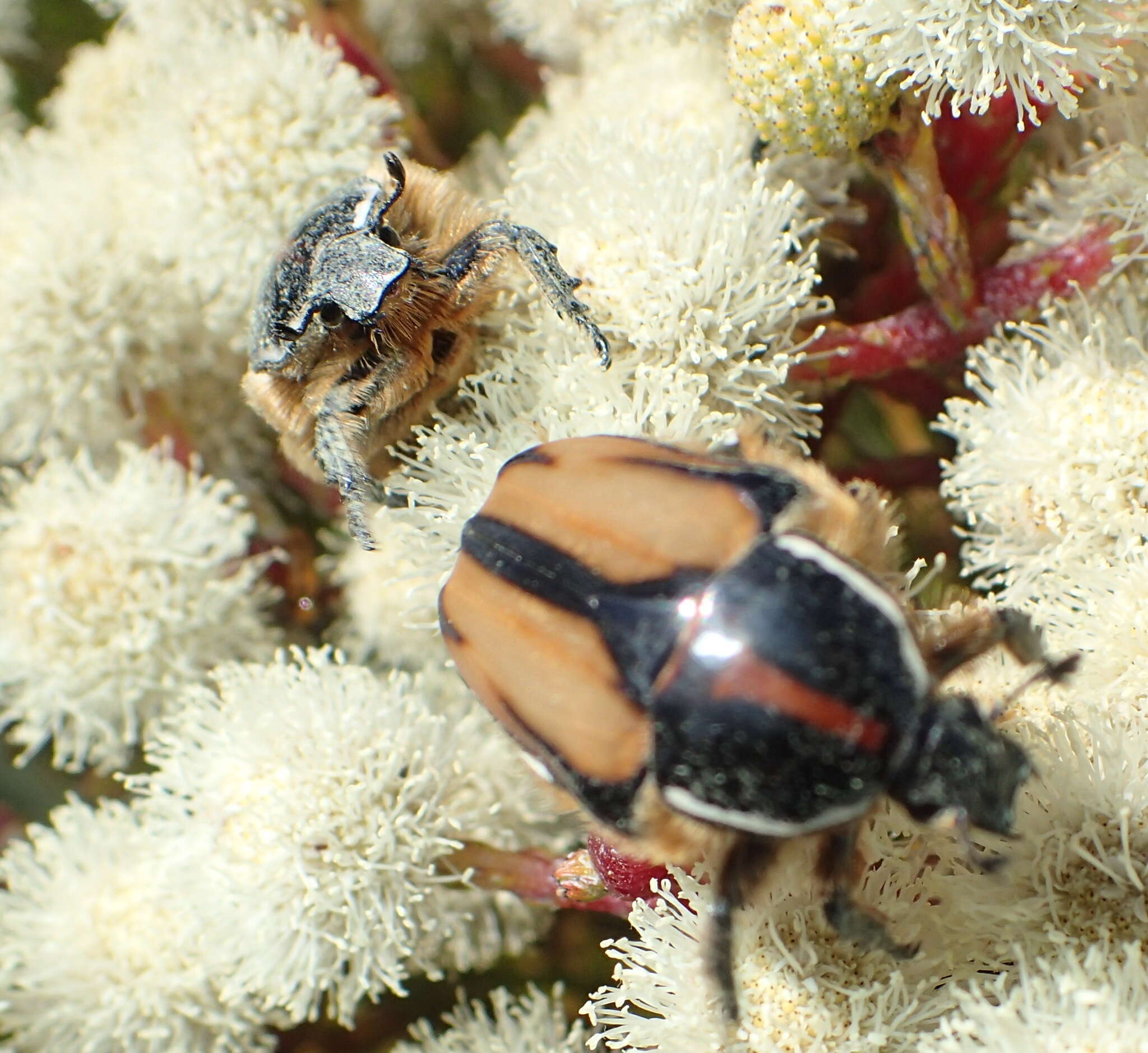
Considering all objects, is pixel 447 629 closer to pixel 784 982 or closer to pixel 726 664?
pixel 726 664

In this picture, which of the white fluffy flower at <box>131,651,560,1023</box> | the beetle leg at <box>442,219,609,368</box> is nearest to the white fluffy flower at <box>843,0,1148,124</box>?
the beetle leg at <box>442,219,609,368</box>

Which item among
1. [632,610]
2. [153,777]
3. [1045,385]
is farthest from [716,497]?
[153,777]

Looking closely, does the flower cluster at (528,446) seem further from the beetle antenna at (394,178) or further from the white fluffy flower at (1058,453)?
the beetle antenna at (394,178)

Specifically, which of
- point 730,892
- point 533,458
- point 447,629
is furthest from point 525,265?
point 730,892

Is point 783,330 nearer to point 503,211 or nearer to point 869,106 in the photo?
point 869,106

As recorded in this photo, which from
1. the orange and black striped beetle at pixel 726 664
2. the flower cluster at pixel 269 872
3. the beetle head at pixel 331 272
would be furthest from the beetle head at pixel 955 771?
the beetle head at pixel 331 272

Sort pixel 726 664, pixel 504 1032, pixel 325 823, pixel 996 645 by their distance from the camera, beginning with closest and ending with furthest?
pixel 726 664, pixel 996 645, pixel 325 823, pixel 504 1032

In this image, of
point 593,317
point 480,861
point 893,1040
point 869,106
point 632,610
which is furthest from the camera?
point 480,861
